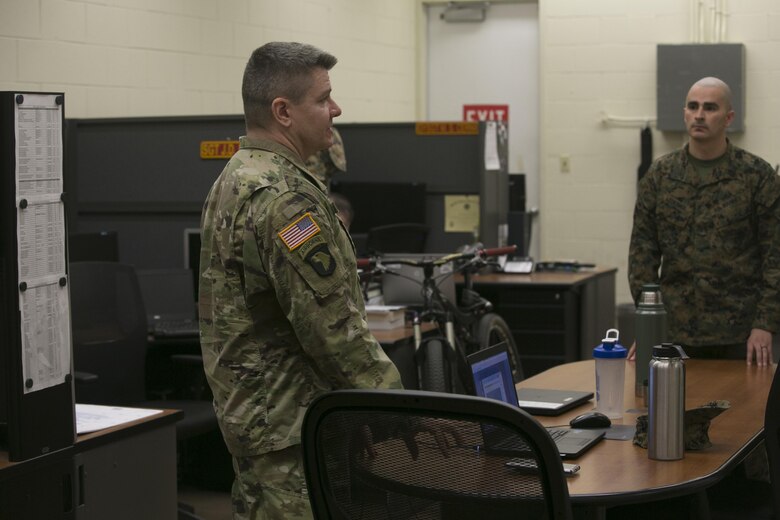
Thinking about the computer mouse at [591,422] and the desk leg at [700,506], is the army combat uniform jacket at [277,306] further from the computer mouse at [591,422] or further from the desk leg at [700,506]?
the desk leg at [700,506]

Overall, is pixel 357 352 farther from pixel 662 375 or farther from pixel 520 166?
pixel 520 166

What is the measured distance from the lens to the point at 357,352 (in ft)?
6.60

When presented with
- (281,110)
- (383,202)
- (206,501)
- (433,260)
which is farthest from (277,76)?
(383,202)

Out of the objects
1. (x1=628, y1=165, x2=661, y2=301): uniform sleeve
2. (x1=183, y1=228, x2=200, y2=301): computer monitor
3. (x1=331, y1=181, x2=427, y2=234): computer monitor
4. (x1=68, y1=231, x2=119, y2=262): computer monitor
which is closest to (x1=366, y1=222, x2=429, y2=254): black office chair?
(x1=331, y1=181, x2=427, y2=234): computer monitor

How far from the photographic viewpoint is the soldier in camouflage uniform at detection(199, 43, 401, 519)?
6.52ft

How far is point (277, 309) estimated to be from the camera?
206cm

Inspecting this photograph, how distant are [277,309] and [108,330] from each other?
7.13 ft

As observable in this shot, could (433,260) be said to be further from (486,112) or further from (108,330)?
(486,112)

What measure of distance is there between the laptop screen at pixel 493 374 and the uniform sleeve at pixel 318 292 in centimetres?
27

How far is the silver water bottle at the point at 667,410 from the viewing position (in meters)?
2.06

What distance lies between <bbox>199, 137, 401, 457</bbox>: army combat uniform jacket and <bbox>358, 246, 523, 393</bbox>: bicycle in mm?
1836

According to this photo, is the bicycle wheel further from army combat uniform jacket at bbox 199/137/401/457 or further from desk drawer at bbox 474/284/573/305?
army combat uniform jacket at bbox 199/137/401/457

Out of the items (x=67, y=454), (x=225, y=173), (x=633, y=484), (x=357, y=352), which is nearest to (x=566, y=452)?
(x=633, y=484)

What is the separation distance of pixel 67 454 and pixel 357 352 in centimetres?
75
